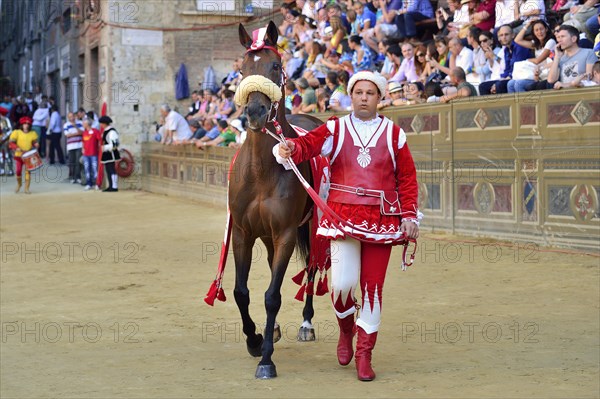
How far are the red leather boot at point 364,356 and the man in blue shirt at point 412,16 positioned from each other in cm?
1028

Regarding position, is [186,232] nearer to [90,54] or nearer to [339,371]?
[339,371]

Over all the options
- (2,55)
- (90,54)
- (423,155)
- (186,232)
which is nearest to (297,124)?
(423,155)

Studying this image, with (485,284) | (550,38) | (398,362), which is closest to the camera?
(398,362)

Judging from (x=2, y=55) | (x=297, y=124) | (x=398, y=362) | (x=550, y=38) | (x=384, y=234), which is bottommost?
(x=398, y=362)

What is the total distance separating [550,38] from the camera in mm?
12062

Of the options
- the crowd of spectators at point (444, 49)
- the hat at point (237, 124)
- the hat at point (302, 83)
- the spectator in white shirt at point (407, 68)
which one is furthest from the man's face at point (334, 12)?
the spectator in white shirt at point (407, 68)

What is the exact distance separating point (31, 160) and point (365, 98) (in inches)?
738

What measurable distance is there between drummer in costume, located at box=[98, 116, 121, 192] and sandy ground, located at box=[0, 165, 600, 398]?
10075 mm

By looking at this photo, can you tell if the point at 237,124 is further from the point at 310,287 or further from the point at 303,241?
the point at 310,287

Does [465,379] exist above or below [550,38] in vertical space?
below

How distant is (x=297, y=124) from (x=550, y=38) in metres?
5.60

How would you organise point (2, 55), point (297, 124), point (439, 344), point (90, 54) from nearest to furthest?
point (439, 344), point (297, 124), point (90, 54), point (2, 55)

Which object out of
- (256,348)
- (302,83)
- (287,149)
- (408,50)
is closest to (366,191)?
(287,149)

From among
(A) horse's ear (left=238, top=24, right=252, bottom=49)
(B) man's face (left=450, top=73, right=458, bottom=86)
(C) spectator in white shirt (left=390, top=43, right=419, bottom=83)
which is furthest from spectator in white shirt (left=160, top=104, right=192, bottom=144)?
(A) horse's ear (left=238, top=24, right=252, bottom=49)
